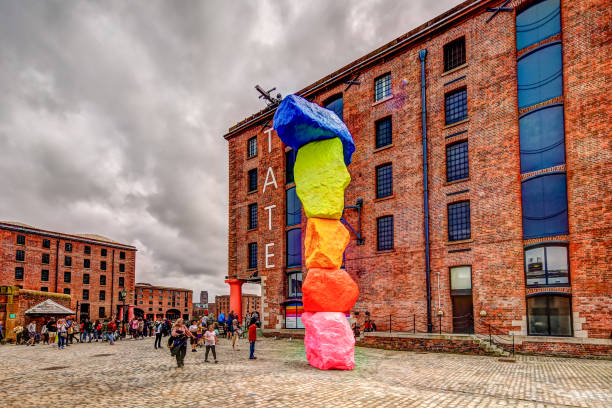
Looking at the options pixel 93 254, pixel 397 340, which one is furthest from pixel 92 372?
pixel 93 254

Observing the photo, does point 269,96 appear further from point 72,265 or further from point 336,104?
point 72,265

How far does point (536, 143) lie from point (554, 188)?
215cm

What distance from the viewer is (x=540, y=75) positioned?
731 inches

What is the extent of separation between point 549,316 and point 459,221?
221 inches

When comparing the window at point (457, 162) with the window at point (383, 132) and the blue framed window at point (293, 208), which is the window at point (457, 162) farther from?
the blue framed window at point (293, 208)

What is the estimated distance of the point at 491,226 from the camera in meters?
19.0

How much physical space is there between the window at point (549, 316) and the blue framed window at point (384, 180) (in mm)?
9010

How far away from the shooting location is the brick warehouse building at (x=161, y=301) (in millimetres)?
71938

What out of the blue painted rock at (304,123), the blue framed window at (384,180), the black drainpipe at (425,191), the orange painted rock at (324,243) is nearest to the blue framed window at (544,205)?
the black drainpipe at (425,191)

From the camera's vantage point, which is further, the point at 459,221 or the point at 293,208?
the point at 293,208

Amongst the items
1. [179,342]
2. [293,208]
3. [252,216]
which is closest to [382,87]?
[293,208]

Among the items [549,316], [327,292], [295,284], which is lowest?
[549,316]

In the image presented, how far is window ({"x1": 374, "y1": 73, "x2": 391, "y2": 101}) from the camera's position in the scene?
961 inches

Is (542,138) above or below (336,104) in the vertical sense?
below
